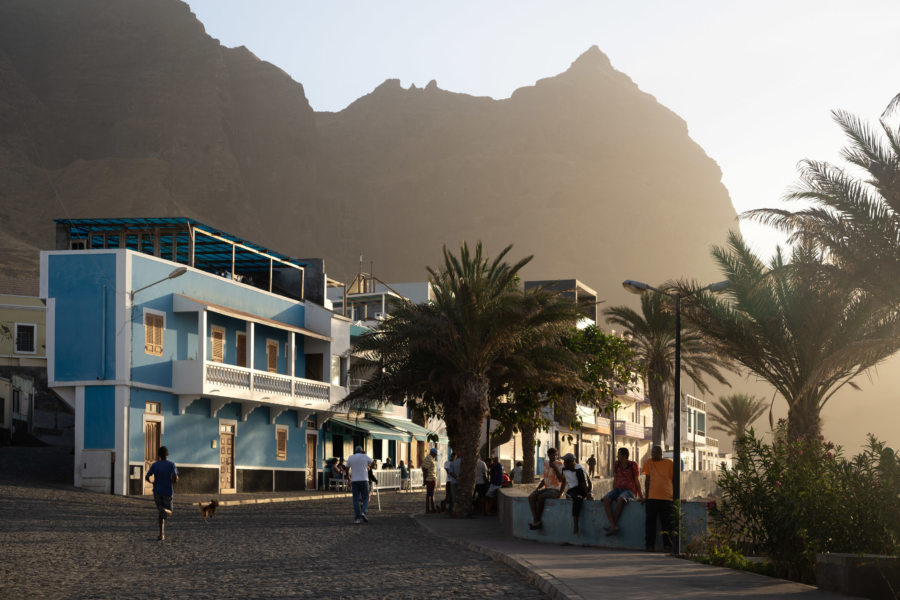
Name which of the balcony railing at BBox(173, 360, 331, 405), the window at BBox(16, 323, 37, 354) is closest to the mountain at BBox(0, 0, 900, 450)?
the window at BBox(16, 323, 37, 354)

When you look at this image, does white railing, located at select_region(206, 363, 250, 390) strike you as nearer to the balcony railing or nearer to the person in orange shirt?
the balcony railing

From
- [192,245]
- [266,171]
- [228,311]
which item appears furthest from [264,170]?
[228,311]

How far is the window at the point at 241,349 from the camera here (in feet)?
128

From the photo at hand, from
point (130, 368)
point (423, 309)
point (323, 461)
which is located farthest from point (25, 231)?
point (423, 309)

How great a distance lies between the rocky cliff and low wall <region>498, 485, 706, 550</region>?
308 feet

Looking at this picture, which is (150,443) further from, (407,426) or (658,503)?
(658,503)

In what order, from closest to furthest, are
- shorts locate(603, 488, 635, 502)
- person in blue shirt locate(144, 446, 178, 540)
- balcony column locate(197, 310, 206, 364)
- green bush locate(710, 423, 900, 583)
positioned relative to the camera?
green bush locate(710, 423, 900, 583) < shorts locate(603, 488, 635, 502) < person in blue shirt locate(144, 446, 178, 540) < balcony column locate(197, 310, 206, 364)

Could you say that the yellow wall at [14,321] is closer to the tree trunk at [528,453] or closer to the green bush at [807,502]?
the tree trunk at [528,453]

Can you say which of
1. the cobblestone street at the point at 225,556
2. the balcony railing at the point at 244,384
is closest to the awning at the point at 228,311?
the balcony railing at the point at 244,384

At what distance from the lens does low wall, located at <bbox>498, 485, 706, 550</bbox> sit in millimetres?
16469

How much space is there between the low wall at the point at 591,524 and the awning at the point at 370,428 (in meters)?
24.4

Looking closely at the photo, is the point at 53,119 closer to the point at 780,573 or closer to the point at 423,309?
the point at 423,309

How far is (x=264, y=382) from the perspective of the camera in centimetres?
3834

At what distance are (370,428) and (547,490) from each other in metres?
27.4
